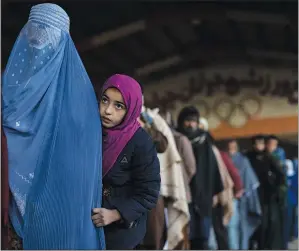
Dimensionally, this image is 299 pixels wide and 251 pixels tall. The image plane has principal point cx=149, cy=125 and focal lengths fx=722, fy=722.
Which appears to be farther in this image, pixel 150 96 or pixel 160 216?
pixel 150 96

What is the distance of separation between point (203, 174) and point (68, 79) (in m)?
3.43

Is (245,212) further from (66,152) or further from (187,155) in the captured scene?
(66,152)

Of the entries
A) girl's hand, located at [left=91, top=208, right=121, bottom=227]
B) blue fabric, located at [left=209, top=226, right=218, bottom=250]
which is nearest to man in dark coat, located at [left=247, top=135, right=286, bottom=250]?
blue fabric, located at [left=209, top=226, right=218, bottom=250]

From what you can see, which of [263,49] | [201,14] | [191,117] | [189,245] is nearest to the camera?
[189,245]

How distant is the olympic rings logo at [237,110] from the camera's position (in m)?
13.5

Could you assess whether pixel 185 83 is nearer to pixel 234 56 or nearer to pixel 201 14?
pixel 234 56

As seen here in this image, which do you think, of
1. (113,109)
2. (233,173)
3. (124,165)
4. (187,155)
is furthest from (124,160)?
(233,173)

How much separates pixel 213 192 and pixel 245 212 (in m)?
1.45

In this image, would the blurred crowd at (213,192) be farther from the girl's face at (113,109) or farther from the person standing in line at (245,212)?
the girl's face at (113,109)

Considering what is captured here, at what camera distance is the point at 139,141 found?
226 centimetres

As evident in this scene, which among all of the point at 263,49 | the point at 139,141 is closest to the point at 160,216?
the point at 139,141

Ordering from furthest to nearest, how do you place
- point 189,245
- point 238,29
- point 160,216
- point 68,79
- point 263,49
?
point 263,49 → point 238,29 → point 189,245 → point 160,216 → point 68,79

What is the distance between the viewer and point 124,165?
223 cm

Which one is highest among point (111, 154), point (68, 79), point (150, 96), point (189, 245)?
point (150, 96)
